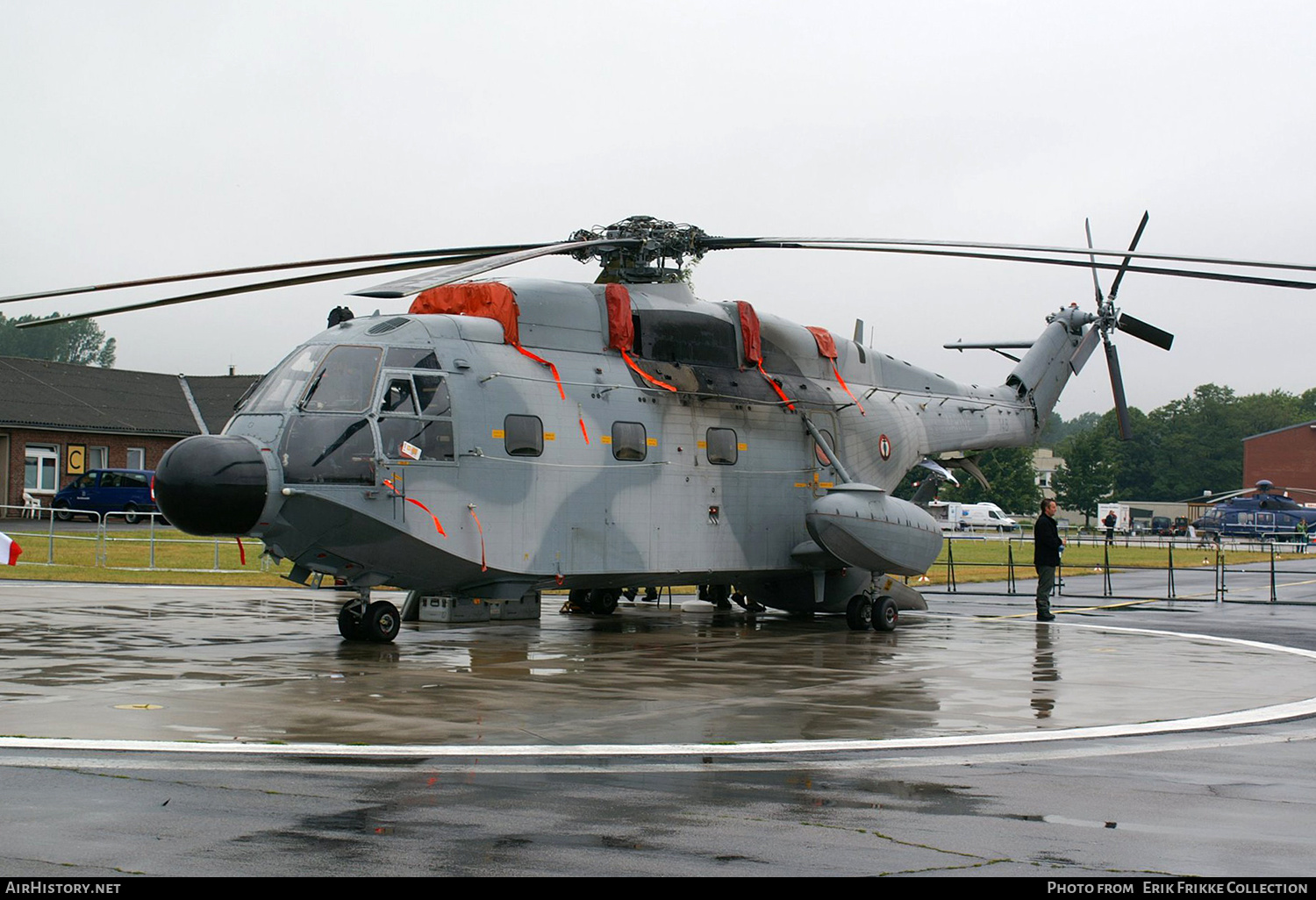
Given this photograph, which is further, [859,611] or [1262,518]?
[1262,518]

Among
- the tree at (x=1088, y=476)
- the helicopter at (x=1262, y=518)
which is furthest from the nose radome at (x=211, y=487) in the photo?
the tree at (x=1088, y=476)

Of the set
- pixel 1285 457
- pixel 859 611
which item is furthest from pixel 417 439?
pixel 1285 457

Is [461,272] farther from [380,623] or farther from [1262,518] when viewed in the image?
[1262,518]

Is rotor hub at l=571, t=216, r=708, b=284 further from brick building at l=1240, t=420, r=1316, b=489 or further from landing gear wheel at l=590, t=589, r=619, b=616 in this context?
brick building at l=1240, t=420, r=1316, b=489

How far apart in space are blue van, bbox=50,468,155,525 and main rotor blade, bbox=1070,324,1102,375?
3716 cm

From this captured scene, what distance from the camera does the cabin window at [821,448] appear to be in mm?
19047

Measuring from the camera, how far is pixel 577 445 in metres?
16.0

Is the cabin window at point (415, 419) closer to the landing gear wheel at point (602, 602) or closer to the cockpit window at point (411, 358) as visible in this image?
the cockpit window at point (411, 358)

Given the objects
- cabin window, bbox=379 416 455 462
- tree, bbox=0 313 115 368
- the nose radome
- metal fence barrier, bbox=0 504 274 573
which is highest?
tree, bbox=0 313 115 368

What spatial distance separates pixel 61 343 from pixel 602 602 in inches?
5532

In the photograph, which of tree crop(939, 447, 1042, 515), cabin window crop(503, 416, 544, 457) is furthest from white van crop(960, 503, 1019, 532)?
cabin window crop(503, 416, 544, 457)

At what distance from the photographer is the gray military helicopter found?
13.8m

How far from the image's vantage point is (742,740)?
29.2 feet

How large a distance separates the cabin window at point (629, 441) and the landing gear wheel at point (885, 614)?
13.6ft
